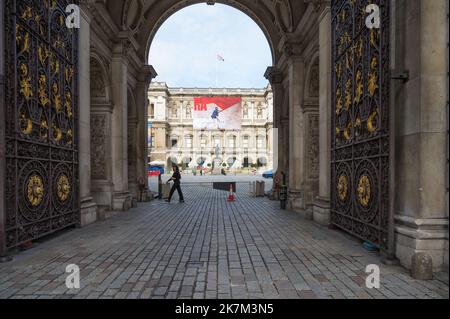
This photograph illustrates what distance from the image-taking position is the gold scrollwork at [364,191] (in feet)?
19.1

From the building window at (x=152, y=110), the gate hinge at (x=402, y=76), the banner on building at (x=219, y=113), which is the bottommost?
the gate hinge at (x=402, y=76)

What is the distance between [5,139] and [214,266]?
4290 millimetres

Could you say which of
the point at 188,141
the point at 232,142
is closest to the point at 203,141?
the point at 188,141

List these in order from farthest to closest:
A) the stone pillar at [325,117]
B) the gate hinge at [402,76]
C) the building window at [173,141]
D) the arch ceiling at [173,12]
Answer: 1. the building window at [173,141]
2. the arch ceiling at [173,12]
3. the stone pillar at [325,117]
4. the gate hinge at [402,76]

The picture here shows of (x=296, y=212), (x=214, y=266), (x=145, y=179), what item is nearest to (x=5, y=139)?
(x=214, y=266)

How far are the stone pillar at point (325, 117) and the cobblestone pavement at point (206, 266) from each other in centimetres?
84

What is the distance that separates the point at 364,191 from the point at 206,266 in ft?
11.2

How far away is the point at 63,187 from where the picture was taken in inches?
291

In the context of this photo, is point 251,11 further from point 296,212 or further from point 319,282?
point 319,282

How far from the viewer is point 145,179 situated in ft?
51.0

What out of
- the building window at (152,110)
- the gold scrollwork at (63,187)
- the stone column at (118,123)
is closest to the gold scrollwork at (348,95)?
the gold scrollwork at (63,187)

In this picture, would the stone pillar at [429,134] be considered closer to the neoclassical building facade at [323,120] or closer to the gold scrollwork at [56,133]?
the neoclassical building facade at [323,120]

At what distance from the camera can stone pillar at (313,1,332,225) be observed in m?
8.34

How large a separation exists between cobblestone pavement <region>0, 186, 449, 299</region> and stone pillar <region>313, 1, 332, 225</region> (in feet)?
2.74
